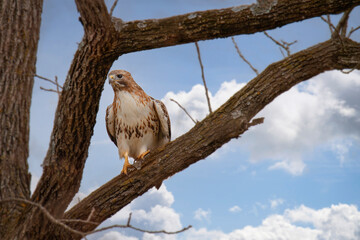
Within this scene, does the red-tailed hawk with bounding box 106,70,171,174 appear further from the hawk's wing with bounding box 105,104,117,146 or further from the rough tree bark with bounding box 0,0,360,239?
the rough tree bark with bounding box 0,0,360,239

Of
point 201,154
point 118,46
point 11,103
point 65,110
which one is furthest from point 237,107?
point 11,103

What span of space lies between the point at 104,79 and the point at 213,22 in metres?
1.11

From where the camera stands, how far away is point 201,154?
3.88 meters

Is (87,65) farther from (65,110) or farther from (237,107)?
(237,107)

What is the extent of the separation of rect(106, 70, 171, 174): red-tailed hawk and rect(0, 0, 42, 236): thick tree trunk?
5.92ft

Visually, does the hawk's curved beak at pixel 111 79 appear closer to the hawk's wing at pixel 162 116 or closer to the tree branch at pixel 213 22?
the hawk's wing at pixel 162 116

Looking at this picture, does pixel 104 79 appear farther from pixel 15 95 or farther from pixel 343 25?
pixel 343 25

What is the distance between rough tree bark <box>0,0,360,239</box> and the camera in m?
3.54

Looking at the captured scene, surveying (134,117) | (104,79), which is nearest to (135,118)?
(134,117)

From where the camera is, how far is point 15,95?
11.5ft

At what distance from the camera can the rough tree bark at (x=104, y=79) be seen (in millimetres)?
3543

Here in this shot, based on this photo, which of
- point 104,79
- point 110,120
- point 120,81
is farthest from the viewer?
point 110,120

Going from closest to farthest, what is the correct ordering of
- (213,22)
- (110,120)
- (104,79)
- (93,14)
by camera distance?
(93,14), (213,22), (104,79), (110,120)

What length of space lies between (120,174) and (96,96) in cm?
96
